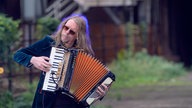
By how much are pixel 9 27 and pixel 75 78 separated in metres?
4.66

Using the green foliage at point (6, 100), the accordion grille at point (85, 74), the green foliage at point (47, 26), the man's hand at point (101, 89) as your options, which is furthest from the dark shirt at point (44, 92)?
the green foliage at point (47, 26)

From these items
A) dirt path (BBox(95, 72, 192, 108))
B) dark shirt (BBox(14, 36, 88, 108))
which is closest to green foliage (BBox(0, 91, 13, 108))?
dirt path (BBox(95, 72, 192, 108))

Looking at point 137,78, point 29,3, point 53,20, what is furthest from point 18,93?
point 137,78

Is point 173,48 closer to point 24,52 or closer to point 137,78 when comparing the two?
point 137,78

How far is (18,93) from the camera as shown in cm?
1138

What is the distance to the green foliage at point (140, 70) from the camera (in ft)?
49.2

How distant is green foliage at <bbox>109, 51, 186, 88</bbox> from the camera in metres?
15.0

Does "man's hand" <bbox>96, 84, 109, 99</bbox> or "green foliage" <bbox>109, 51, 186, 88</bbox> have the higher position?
"man's hand" <bbox>96, 84, 109, 99</bbox>

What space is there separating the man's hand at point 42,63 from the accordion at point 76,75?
42 millimetres

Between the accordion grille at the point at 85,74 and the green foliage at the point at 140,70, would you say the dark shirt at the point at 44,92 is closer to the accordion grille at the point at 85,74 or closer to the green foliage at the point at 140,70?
the accordion grille at the point at 85,74

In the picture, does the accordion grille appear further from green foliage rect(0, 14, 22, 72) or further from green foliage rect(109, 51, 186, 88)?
green foliage rect(109, 51, 186, 88)

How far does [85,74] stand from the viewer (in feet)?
19.7

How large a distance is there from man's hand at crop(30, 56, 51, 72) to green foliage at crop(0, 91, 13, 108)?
12.3ft

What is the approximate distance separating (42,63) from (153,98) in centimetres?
676
